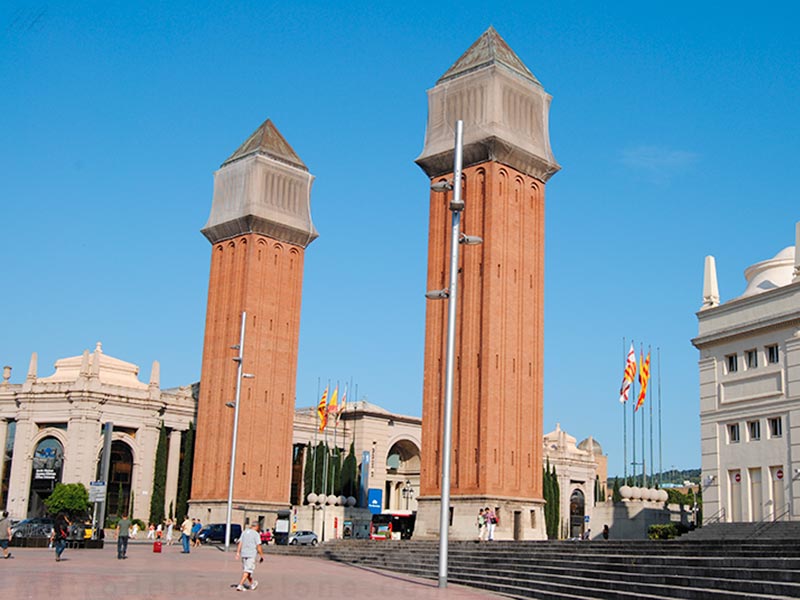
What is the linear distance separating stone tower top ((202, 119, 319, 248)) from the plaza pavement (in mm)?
37240

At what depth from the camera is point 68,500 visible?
61469 mm

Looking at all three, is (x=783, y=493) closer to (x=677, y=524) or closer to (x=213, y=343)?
(x=677, y=524)

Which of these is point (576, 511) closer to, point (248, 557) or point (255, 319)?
point (255, 319)

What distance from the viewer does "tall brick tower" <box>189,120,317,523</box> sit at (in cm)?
6325

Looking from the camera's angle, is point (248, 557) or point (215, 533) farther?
point (215, 533)

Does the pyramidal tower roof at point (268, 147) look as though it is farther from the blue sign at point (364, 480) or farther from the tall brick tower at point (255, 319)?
the blue sign at point (364, 480)

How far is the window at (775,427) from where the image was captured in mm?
34969

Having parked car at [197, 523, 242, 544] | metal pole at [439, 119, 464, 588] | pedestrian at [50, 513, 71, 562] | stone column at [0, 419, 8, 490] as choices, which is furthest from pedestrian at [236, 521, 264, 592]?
stone column at [0, 419, 8, 490]

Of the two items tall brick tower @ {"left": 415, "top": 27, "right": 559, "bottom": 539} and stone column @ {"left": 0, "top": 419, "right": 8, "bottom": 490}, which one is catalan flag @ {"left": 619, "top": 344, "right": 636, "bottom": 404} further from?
stone column @ {"left": 0, "top": 419, "right": 8, "bottom": 490}

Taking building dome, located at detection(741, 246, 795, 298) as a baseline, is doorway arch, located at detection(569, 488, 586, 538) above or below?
below

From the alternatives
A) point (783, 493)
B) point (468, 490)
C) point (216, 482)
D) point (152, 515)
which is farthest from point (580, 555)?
point (152, 515)

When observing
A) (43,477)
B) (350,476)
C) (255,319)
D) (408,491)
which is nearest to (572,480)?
(408,491)

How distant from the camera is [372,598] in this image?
1881 cm

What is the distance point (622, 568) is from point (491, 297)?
88.4 ft
